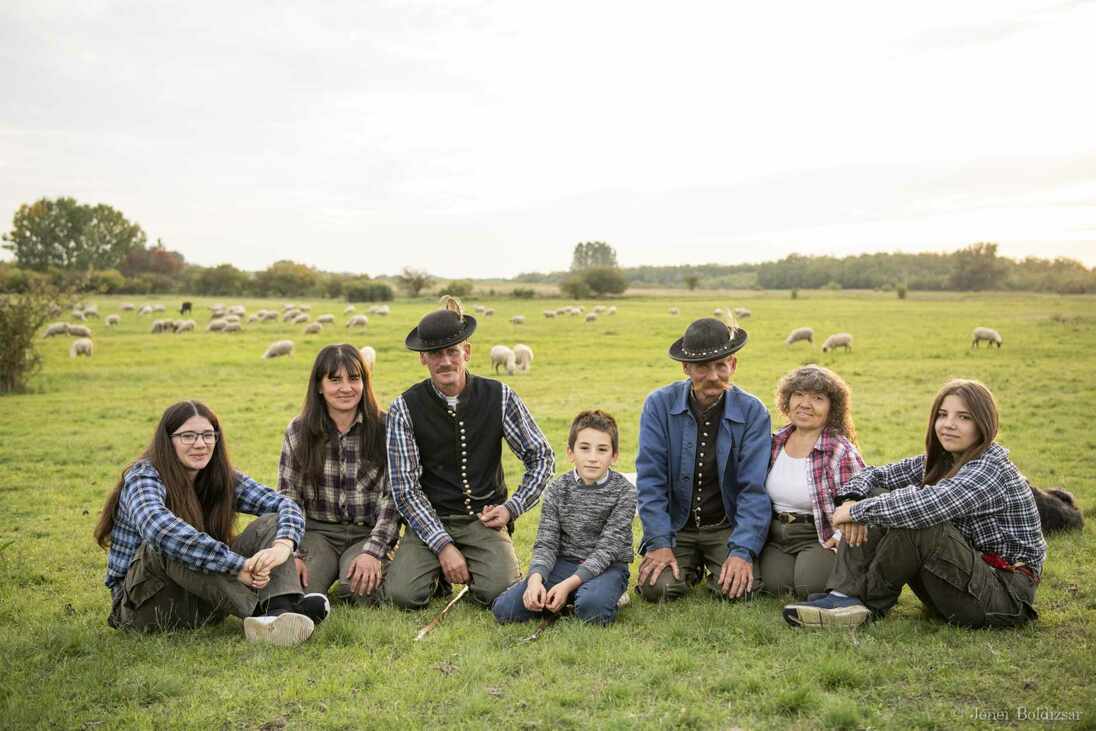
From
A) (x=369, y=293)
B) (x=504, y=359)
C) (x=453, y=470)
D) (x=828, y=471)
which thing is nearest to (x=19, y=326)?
(x=504, y=359)

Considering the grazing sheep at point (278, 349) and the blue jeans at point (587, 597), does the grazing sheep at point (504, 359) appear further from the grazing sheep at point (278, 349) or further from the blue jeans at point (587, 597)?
the blue jeans at point (587, 597)

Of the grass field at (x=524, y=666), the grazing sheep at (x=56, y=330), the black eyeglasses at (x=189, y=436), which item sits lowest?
the grass field at (x=524, y=666)

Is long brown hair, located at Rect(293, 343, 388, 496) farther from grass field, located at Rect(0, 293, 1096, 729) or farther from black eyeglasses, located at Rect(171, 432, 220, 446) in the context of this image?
grass field, located at Rect(0, 293, 1096, 729)

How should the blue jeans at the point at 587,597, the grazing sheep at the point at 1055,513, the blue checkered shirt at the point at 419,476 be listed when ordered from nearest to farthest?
the blue jeans at the point at 587,597 < the blue checkered shirt at the point at 419,476 < the grazing sheep at the point at 1055,513

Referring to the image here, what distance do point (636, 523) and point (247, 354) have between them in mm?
23438

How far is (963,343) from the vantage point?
30359 mm

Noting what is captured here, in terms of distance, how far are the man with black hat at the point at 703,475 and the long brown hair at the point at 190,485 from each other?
2.80 m

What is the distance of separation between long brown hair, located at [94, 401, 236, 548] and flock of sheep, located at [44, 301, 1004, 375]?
364 centimetres

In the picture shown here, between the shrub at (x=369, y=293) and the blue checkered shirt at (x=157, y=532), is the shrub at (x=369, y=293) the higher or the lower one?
the higher one

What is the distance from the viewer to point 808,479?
577cm

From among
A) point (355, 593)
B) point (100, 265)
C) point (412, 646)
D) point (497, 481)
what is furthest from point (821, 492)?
point (100, 265)

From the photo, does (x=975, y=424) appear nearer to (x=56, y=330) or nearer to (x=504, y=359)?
(x=504, y=359)

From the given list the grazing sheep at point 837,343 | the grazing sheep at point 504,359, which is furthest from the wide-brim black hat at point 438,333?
the grazing sheep at point 837,343

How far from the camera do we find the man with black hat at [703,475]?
5.70 m
